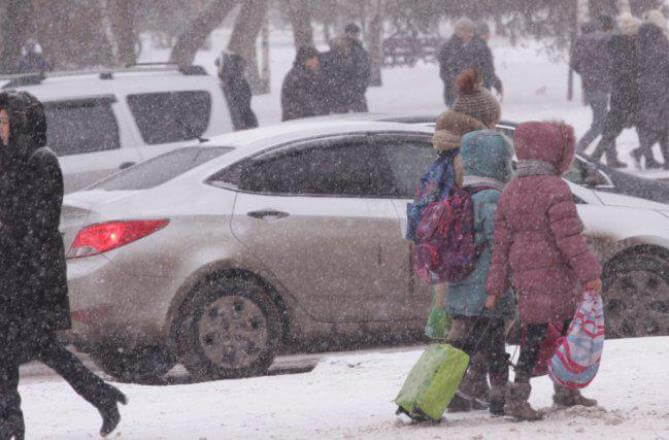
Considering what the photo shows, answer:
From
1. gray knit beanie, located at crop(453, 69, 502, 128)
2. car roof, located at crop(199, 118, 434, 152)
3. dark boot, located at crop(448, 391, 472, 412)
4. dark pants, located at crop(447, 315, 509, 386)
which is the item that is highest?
gray knit beanie, located at crop(453, 69, 502, 128)

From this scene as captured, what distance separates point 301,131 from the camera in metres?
9.38

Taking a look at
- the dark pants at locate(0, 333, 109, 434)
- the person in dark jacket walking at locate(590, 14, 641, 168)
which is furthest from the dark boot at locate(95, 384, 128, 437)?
the person in dark jacket walking at locate(590, 14, 641, 168)

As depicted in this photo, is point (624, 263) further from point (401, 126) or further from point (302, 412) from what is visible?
point (302, 412)

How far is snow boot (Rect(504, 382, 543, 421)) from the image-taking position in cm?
669

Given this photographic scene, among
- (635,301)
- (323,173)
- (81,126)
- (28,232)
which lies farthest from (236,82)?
(28,232)

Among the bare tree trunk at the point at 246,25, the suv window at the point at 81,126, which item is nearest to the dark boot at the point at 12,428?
the suv window at the point at 81,126

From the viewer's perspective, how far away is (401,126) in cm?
956

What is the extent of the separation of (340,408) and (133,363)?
1982 mm

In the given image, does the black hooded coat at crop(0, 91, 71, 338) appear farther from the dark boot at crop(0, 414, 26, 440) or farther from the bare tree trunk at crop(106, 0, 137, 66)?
the bare tree trunk at crop(106, 0, 137, 66)

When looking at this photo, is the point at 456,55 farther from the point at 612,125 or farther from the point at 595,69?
the point at 612,125

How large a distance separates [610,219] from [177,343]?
2.67 metres

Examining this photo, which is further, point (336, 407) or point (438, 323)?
point (336, 407)

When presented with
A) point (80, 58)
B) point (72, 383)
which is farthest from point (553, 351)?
point (80, 58)

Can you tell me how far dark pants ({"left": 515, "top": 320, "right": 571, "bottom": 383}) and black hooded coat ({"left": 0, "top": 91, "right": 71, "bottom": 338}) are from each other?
191 cm
